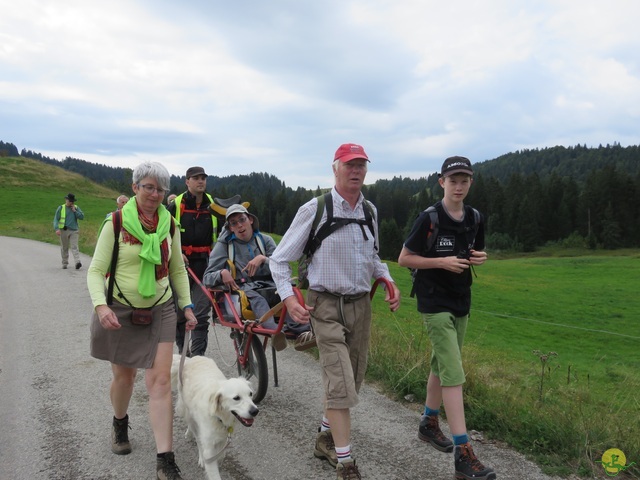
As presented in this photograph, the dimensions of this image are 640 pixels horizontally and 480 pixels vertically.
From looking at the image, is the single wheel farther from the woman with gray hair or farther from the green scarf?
the green scarf

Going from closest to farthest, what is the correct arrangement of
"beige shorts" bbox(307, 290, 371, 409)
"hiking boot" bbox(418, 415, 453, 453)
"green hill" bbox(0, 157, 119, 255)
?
"beige shorts" bbox(307, 290, 371, 409)
"hiking boot" bbox(418, 415, 453, 453)
"green hill" bbox(0, 157, 119, 255)

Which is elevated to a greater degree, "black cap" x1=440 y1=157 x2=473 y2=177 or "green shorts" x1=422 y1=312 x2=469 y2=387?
"black cap" x1=440 y1=157 x2=473 y2=177

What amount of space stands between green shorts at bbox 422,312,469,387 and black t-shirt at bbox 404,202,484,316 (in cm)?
7

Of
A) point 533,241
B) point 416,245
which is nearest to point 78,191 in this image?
point 533,241

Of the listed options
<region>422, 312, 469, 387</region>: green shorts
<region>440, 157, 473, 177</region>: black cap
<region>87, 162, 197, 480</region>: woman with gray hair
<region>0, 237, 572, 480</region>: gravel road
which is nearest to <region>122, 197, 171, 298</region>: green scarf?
<region>87, 162, 197, 480</region>: woman with gray hair

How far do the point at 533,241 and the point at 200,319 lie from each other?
88494mm

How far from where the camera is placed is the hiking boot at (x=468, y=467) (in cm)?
349

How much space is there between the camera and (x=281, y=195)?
114562 millimetres

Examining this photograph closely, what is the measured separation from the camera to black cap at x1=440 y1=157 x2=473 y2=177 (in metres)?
3.84

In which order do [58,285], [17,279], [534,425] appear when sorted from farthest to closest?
1. [17,279]
2. [58,285]
3. [534,425]

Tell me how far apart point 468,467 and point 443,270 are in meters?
1.46

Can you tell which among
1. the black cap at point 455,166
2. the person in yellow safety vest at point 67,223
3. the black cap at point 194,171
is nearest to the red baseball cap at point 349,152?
the black cap at point 455,166

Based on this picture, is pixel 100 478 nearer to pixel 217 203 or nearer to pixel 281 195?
pixel 217 203

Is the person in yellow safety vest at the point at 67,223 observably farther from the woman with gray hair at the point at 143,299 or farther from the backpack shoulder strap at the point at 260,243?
the woman with gray hair at the point at 143,299
